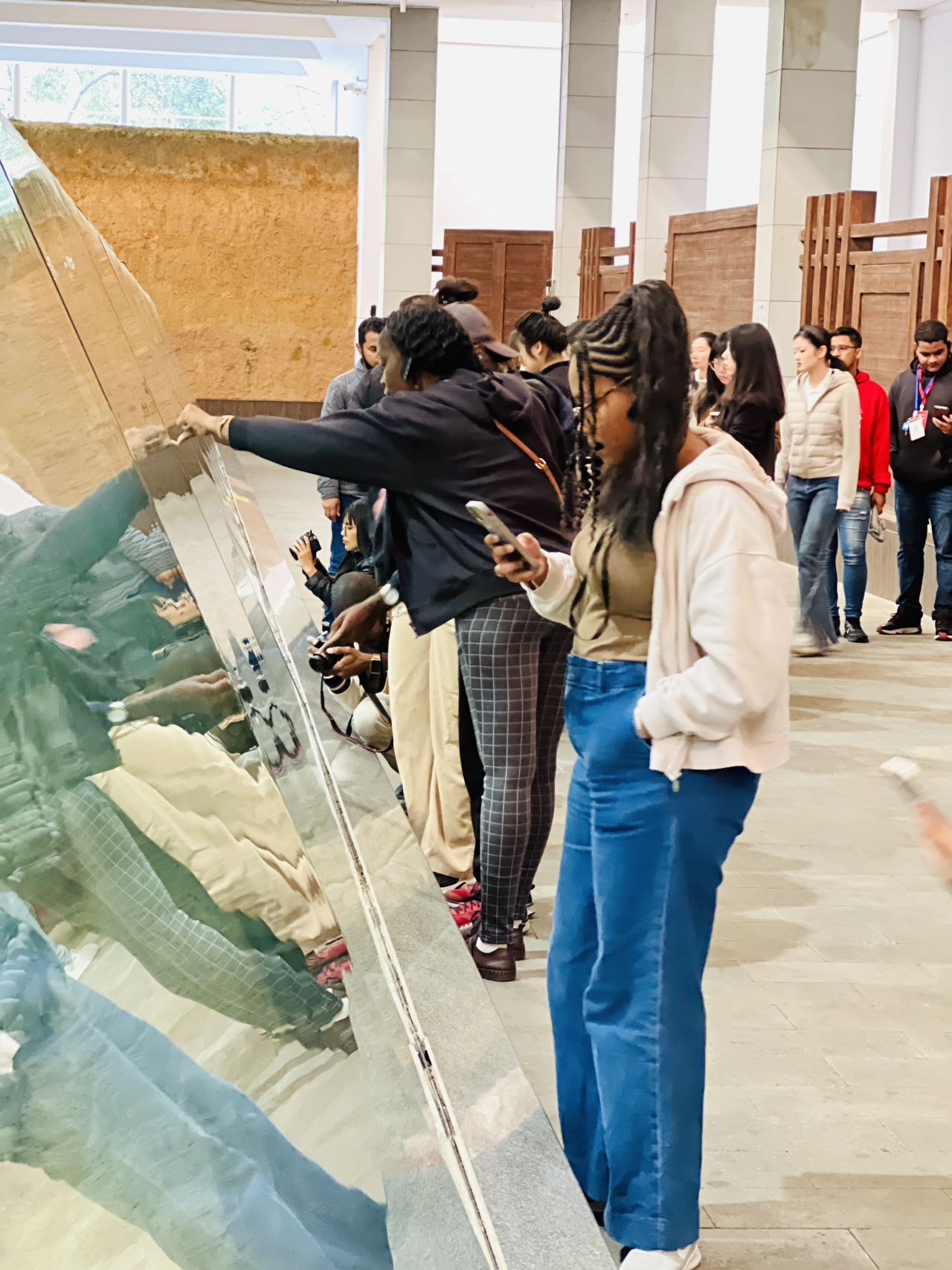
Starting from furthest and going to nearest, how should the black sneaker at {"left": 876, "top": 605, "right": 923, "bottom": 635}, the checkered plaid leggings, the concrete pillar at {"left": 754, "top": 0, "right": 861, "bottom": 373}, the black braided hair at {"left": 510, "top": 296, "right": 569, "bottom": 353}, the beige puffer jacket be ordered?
1. the concrete pillar at {"left": 754, "top": 0, "right": 861, "bottom": 373}
2. the black sneaker at {"left": 876, "top": 605, "right": 923, "bottom": 635}
3. the beige puffer jacket
4. the black braided hair at {"left": 510, "top": 296, "right": 569, "bottom": 353}
5. the checkered plaid leggings

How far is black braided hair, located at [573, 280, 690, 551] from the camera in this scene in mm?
2590

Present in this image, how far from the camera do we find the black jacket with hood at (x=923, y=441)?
9.99 m

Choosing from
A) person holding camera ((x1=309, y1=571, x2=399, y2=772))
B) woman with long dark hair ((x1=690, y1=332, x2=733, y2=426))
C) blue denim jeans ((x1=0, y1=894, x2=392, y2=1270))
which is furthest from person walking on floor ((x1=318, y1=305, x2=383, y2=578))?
blue denim jeans ((x1=0, y1=894, x2=392, y2=1270))

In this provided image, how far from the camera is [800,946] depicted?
4617mm

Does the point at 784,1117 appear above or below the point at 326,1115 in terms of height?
below

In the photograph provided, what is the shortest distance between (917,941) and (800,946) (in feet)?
1.22

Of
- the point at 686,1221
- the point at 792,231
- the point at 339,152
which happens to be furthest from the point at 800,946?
the point at 339,152

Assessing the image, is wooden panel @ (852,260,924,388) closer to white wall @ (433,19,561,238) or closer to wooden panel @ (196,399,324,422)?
wooden panel @ (196,399,324,422)

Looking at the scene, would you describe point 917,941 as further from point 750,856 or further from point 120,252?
point 120,252

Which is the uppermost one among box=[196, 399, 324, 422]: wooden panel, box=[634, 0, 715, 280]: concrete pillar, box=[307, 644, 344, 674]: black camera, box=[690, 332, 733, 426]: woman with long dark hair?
box=[634, 0, 715, 280]: concrete pillar

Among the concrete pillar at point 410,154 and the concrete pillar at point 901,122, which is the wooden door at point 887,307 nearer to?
the concrete pillar at point 410,154

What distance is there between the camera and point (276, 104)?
3569 cm

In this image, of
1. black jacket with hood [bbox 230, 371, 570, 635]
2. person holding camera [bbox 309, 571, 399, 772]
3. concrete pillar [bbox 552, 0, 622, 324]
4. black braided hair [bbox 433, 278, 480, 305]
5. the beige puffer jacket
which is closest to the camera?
black jacket with hood [bbox 230, 371, 570, 635]

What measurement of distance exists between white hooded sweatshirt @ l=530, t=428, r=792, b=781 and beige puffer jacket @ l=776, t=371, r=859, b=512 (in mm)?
7163
